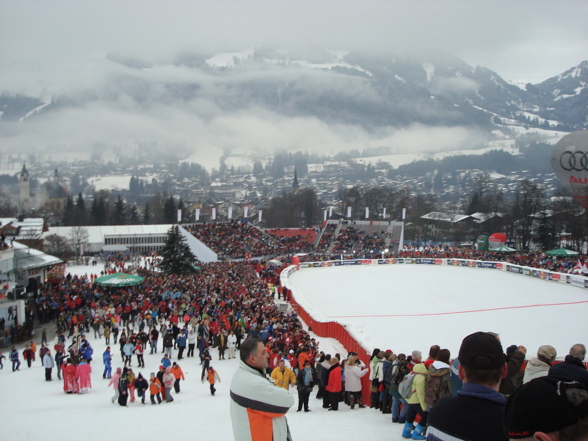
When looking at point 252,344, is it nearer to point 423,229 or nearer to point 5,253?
point 5,253

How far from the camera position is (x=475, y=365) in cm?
282

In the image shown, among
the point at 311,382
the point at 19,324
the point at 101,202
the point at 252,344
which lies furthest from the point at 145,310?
the point at 101,202

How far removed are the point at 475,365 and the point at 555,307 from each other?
24.6 m

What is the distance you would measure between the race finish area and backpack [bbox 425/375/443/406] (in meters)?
7.30

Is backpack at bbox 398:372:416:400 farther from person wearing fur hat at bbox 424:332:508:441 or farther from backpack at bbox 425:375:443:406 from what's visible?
person wearing fur hat at bbox 424:332:508:441

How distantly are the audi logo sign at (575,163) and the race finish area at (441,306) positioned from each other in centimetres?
843

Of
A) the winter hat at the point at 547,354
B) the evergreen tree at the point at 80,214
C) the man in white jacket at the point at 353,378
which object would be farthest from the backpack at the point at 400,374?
the evergreen tree at the point at 80,214

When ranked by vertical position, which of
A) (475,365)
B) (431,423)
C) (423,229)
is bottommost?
(423,229)

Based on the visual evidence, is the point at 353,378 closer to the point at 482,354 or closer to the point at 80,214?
the point at 482,354

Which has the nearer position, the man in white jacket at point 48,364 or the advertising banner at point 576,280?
the man in white jacket at point 48,364

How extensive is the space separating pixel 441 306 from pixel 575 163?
69.2 feet

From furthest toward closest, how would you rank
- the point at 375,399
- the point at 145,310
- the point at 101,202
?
the point at 101,202 → the point at 145,310 → the point at 375,399

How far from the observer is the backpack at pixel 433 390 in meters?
6.29

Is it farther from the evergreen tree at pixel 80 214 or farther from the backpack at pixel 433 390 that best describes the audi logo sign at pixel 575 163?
the evergreen tree at pixel 80 214
